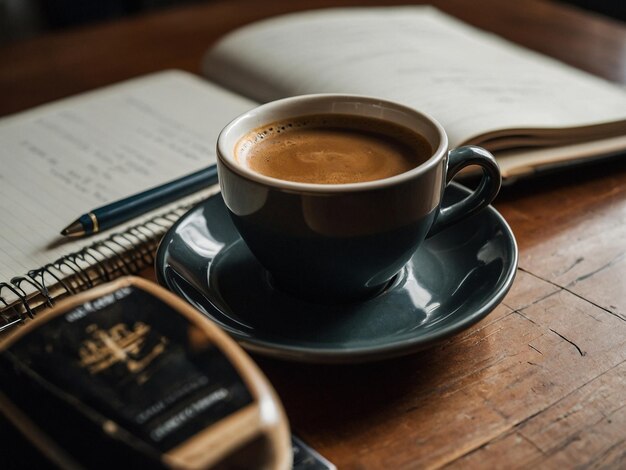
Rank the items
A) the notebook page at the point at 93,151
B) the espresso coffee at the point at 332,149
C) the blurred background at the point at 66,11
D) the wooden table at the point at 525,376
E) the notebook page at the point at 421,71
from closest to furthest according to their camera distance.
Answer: the wooden table at the point at 525,376 < the espresso coffee at the point at 332,149 < the notebook page at the point at 93,151 < the notebook page at the point at 421,71 < the blurred background at the point at 66,11

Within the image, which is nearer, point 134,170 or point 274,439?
point 274,439

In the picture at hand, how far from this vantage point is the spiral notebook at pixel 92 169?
0.56 metres

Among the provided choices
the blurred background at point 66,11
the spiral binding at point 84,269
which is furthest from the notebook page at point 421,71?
the blurred background at point 66,11

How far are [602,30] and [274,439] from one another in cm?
98

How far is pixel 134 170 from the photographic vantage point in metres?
0.72

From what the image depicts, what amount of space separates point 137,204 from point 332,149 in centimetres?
19

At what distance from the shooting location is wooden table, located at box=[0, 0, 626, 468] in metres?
0.42

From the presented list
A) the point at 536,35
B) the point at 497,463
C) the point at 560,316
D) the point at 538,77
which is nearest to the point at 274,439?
the point at 497,463

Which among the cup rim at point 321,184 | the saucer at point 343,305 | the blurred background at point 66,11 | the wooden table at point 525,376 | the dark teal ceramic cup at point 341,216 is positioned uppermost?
the cup rim at point 321,184

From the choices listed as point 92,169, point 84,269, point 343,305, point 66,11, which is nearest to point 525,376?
point 343,305

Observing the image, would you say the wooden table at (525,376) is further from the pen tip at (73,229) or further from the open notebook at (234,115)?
the pen tip at (73,229)

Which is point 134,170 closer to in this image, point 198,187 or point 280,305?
point 198,187

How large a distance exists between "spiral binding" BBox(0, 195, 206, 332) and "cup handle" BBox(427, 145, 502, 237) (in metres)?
0.23

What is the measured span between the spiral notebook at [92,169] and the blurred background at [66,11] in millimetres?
903
